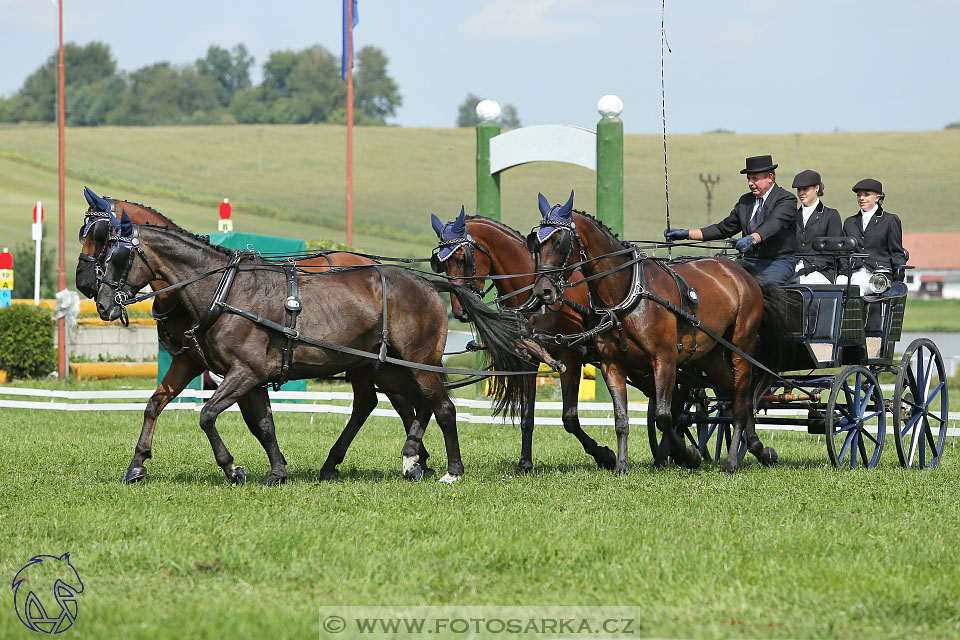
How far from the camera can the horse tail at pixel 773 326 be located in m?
9.95

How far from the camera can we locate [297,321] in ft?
Answer: 28.2

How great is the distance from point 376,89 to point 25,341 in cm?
8197

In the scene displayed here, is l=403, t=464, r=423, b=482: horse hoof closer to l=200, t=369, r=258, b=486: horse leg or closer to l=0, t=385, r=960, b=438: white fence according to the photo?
l=200, t=369, r=258, b=486: horse leg

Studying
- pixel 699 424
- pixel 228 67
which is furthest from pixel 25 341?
pixel 228 67

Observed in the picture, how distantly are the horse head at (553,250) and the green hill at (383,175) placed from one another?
44.7m

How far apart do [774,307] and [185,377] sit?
4.87 metres

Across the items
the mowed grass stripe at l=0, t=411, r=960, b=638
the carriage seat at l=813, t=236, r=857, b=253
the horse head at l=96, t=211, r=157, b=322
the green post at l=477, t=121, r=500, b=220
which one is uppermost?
the green post at l=477, t=121, r=500, b=220

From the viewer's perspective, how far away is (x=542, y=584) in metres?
5.66

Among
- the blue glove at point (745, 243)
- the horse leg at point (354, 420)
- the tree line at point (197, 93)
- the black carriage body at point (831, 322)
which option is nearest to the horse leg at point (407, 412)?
the horse leg at point (354, 420)

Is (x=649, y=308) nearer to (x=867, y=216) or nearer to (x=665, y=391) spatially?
(x=665, y=391)

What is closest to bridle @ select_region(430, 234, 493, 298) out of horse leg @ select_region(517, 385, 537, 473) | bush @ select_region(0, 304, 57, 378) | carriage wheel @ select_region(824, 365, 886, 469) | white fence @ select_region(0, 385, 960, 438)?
horse leg @ select_region(517, 385, 537, 473)

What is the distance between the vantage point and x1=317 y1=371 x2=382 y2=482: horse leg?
367 inches

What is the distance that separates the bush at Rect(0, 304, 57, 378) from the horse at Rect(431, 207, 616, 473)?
14943 millimetres

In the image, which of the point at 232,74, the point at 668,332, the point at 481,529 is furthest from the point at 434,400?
the point at 232,74
